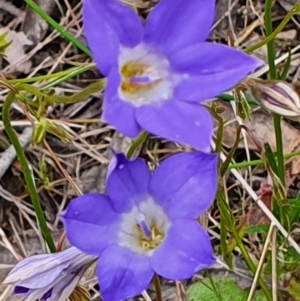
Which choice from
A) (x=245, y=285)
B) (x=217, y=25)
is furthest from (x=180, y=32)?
(x=217, y=25)

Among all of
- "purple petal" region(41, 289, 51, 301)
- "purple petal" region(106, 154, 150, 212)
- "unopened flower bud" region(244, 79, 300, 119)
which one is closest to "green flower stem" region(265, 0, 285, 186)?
"unopened flower bud" region(244, 79, 300, 119)

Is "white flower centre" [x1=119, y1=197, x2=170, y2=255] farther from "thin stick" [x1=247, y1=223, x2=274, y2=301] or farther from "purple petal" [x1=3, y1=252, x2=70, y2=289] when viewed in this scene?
"thin stick" [x1=247, y1=223, x2=274, y2=301]

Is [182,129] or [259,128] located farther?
[259,128]

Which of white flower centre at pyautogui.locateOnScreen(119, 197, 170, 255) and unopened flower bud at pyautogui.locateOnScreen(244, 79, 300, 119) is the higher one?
unopened flower bud at pyautogui.locateOnScreen(244, 79, 300, 119)

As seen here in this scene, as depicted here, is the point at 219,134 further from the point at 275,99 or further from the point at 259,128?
the point at 259,128

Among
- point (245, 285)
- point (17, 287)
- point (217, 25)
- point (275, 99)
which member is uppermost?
point (275, 99)

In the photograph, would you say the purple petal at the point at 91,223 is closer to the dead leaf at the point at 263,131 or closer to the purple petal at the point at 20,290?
the purple petal at the point at 20,290
